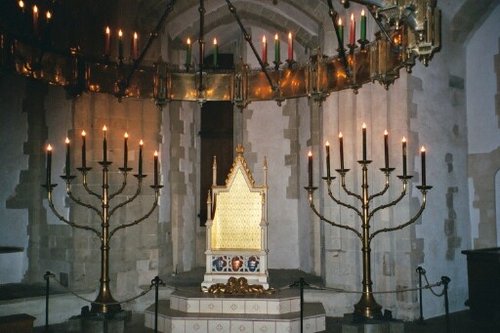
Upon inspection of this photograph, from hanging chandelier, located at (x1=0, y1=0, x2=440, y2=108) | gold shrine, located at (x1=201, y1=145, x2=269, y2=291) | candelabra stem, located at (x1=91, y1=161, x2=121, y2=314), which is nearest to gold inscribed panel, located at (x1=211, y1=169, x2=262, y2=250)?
gold shrine, located at (x1=201, y1=145, x2=269, y2=291)

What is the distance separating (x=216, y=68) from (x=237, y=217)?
199 centimetres

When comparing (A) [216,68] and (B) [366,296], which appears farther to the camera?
(A) [216,68]

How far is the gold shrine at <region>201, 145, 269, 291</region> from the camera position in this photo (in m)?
6.61

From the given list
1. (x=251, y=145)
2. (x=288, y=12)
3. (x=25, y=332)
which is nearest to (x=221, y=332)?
(x=25, y=332)

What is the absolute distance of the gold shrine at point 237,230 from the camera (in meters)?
6.61

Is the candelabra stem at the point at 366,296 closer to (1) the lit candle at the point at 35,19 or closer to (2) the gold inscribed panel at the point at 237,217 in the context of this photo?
(2) the gold inscribed panel at the point at 237,217

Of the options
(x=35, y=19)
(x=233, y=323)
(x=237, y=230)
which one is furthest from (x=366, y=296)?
(x=35, y=19)

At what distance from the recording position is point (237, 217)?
693 centimetres

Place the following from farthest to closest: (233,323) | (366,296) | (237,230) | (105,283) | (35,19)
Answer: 1. (237,230)
2. (233,323)
3. (105,283)
4. (366,296)
5. (35,19)

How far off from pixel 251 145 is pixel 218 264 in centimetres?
342

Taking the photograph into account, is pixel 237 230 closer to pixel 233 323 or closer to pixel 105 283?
pixel 233 323

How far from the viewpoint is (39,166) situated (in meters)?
7.66

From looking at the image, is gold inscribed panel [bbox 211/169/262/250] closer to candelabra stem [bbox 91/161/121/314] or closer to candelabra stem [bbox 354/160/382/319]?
candelabra stem [bbox 91/161/121/314]

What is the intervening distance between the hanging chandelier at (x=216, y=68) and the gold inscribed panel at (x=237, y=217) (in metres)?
1.19
